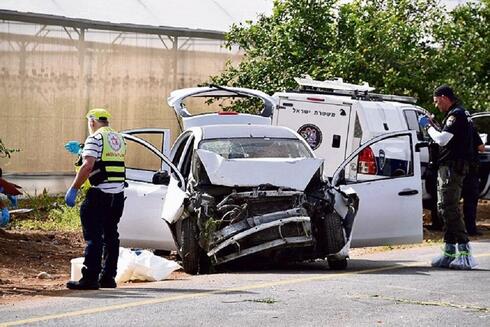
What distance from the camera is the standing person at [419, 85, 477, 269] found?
43.9 feet

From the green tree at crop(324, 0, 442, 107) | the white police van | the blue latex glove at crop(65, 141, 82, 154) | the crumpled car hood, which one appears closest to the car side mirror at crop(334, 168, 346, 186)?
the crumpled car hood

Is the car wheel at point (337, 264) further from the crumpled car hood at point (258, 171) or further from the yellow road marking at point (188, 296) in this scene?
the crumpled car hood at point (258, 171)

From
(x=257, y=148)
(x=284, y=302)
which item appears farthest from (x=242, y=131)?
(x=284, y=302)

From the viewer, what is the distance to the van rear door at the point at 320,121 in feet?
58.6

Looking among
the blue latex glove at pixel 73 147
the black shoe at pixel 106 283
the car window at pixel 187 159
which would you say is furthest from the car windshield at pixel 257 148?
the black shoe at pixel 106 283

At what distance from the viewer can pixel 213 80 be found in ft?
72.9

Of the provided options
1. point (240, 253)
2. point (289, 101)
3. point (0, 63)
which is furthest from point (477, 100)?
point (240, 253)

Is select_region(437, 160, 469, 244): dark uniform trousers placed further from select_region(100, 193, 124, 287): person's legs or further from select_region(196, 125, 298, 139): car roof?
select_region(100, 193, 124, 287): person's legs

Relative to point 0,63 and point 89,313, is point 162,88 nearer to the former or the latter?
point 0,63

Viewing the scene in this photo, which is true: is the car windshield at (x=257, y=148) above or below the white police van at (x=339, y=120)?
below

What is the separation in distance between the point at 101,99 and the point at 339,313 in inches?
544

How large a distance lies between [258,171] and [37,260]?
129 inches

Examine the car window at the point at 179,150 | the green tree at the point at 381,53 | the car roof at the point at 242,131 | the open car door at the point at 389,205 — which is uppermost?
the green tree at the point at 381,53

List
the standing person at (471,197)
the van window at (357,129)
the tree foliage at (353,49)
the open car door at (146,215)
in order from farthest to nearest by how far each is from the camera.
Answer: the tree foliage at (353,49) < the standing person at (471,197) < the van window at (357,129) < the open car door at (146,215)
